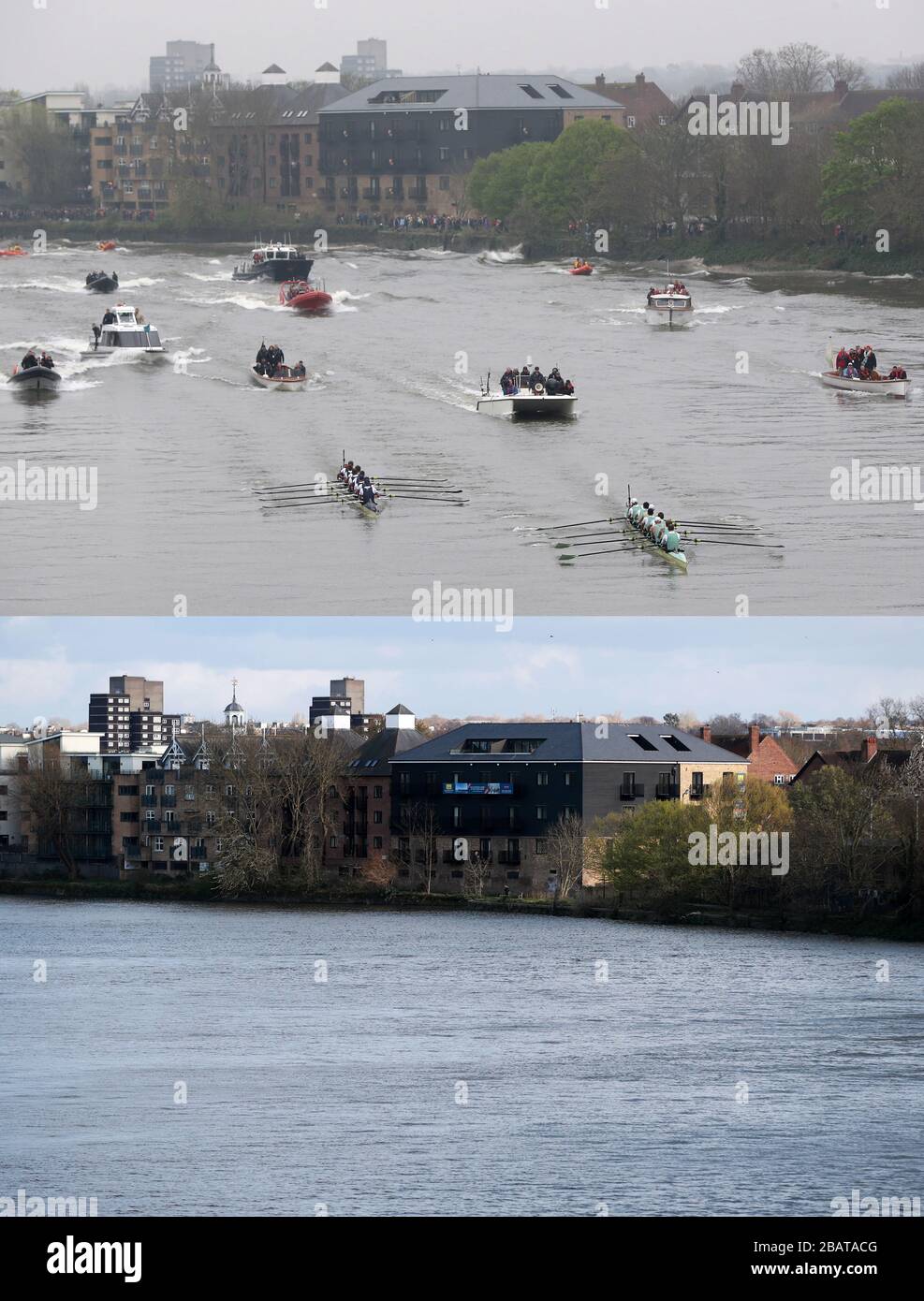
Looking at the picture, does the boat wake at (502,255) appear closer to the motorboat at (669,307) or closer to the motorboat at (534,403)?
the motorboat at (669,307)

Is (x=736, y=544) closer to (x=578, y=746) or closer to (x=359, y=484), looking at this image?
(x=359, y=484)

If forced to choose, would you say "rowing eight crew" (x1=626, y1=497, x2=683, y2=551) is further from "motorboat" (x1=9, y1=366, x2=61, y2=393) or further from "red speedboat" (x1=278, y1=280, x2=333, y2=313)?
"red speedboat" (x1=278, y1=280, x2=333, y2=313)

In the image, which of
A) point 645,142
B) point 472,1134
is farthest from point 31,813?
point 472,1134

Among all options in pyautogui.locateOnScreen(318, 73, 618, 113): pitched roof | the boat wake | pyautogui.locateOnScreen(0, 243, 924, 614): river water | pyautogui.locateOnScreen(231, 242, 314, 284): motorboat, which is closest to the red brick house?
pyautogui.locateOnScreen(0, 243, 924, 614): river water

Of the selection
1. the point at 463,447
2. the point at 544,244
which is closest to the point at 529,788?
the point at 463,447

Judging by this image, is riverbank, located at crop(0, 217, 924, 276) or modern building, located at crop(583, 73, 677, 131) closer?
riverbank, located at crop(0, 217, 924, 276)

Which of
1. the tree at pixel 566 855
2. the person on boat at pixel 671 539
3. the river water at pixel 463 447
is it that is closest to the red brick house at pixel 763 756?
the tree at pixel 566 855
